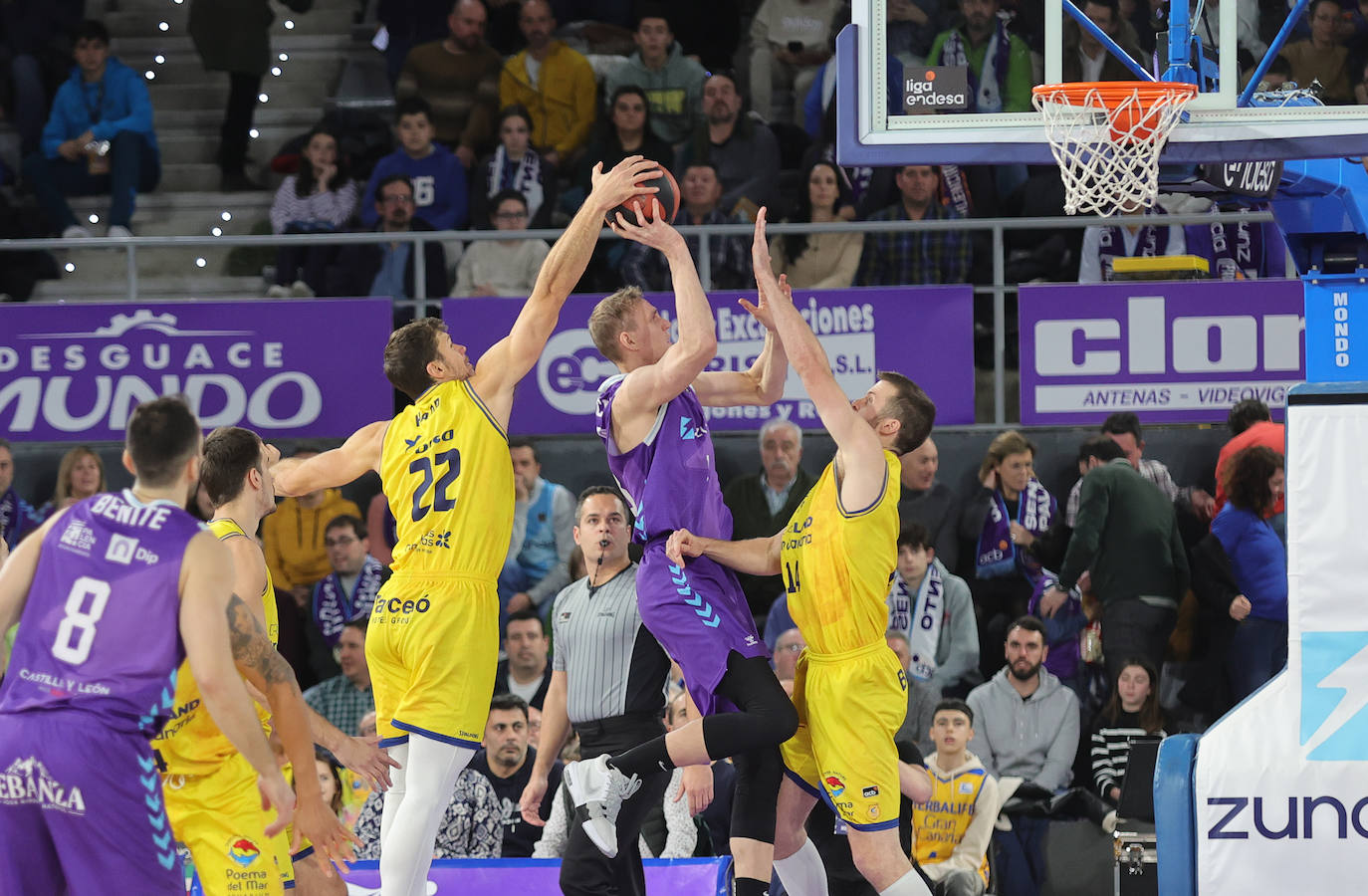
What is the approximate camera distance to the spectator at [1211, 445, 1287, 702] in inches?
429

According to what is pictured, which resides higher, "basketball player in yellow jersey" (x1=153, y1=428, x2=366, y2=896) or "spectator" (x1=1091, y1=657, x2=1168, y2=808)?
"basketball player in yellow jersey" (x1=153, y1=428, x2=366, y2=896)

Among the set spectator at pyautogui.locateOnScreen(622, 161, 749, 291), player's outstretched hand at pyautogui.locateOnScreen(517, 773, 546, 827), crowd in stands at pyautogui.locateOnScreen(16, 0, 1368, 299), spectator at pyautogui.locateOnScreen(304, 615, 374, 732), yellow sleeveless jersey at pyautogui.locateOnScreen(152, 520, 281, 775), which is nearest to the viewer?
yellow sleeveless jersey at pyautogui.locateOnScreen(152, 520, 281, 775)

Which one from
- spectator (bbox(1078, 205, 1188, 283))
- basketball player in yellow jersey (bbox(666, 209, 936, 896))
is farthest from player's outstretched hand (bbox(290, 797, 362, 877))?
spectator (bbox(1078, 205, 1188, 283))

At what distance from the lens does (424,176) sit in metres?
14.1

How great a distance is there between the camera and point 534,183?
14.1m

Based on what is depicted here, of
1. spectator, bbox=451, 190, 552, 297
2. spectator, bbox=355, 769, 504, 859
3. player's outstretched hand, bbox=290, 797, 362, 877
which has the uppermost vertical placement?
spectator, bbox=451, 190, 552, 297

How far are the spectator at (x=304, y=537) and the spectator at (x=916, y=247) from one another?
172 inches

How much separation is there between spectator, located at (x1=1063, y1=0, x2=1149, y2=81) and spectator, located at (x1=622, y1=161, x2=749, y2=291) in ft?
9.39

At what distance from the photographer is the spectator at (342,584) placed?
1160 cm

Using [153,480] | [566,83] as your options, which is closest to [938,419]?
[566,83]

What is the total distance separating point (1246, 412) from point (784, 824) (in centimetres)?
570

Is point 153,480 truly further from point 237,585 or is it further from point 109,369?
point 109,369

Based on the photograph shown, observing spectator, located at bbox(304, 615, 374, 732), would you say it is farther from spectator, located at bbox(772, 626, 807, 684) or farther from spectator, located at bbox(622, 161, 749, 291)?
spectator, located at bbox(622, 161, 749, 291)

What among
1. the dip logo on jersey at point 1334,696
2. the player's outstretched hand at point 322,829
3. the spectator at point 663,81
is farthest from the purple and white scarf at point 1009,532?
the player's outstretched hand at point 322,829
